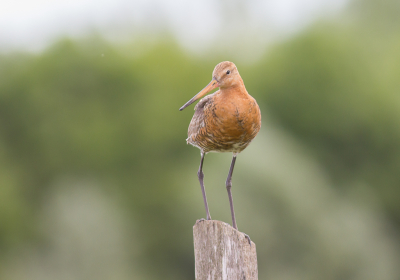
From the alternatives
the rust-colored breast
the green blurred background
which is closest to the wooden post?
the rust-colored breast

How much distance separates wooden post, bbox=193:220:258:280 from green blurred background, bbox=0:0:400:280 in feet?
23.2

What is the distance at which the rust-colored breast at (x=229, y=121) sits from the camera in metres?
3.93

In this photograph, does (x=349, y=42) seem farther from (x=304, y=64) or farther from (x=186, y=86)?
(x=186, y=86)

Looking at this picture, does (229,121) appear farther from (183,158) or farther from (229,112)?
(183,158)

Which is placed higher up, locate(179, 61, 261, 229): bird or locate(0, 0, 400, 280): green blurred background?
locate(0, 0, 400, 280): green blurred background

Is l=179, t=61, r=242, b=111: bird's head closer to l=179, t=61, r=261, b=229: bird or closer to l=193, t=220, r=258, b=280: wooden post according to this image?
l=179, t=61, r=261, b=229: bird

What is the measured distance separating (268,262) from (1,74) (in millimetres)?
10257

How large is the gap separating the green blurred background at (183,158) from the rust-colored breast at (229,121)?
658 centimetres

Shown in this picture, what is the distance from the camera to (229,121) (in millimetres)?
3947

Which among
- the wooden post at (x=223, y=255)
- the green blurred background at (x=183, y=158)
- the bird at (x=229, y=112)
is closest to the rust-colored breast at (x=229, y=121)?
the bird at (x=229, y=112)

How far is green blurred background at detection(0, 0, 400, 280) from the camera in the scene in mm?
11414

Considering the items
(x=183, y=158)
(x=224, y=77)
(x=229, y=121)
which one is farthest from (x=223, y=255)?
(x=183, y=158)

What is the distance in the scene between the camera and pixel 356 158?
14.1 m

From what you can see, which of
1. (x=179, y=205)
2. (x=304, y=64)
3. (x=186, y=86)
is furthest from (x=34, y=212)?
A: (x=304, y=64)
